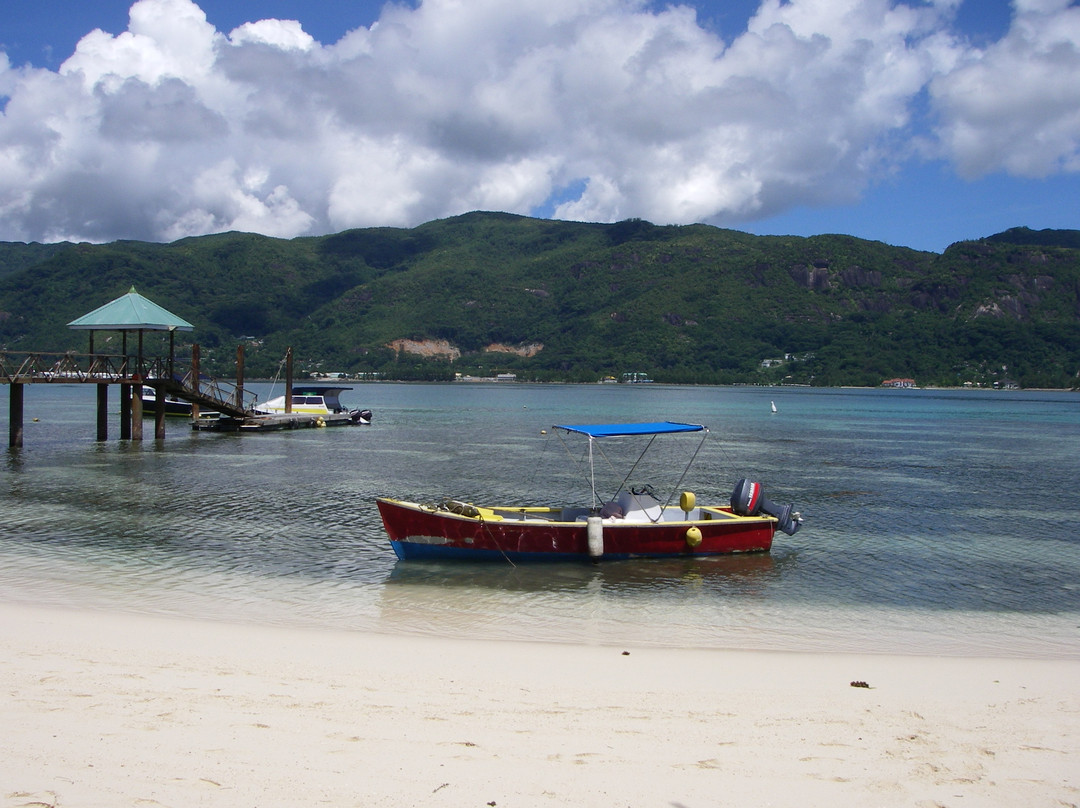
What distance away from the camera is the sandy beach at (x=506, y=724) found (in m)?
5.71

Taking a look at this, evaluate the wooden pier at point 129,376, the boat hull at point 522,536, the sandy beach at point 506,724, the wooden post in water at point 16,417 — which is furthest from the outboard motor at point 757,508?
the wooden post in water at point 16,417

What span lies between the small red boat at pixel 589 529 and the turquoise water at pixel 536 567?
320mm

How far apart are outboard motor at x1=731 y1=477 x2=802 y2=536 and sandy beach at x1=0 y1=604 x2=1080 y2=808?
270 inches

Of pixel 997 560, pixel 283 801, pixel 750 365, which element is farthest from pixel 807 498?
pixel 750 365

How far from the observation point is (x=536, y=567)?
15.1 metres

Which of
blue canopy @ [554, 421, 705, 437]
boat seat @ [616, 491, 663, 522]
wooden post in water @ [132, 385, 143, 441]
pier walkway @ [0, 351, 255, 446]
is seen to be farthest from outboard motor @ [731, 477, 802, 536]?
wooden post in water @ [132, 385, 143, 441]

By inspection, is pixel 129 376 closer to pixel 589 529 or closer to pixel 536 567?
pixel 536 567

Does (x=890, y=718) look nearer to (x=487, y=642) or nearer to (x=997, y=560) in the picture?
(x=487, y=642)

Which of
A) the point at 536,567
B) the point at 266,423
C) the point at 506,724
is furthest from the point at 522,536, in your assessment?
the point at 266,423

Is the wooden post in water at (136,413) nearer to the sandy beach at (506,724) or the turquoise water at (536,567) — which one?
the turquoise water at (536,567)

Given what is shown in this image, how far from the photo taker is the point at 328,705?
743 cm

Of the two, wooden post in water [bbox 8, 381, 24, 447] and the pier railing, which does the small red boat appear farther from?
wooden post in water [bbox 8, 381, 24, 447]

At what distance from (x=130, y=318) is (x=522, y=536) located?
88.7 ft

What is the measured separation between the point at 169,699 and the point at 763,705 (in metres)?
5.44
